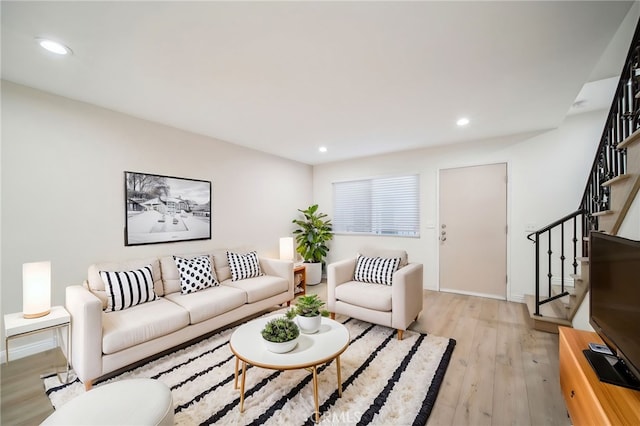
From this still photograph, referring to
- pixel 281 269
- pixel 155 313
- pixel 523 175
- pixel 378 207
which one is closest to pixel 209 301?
pixel 155 313

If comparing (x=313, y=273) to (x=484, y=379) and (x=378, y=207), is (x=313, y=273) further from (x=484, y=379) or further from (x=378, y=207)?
(x=484, y=379)

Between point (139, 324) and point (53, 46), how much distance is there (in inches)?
81.5

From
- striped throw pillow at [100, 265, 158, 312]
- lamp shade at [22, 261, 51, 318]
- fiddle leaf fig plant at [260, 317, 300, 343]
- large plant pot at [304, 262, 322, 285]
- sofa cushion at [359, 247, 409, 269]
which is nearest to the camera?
fiddle leaf fig plant at [260, 317, 300, 343]

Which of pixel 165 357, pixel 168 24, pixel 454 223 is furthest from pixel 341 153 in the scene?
pixel 165 357

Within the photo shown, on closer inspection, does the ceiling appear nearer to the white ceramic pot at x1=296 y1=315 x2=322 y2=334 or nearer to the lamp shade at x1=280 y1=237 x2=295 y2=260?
the white ceramic pot at x1=296 y1=315 x2=322 y2=334

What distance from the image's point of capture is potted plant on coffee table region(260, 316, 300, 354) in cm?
169

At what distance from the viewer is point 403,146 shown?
4309 mm

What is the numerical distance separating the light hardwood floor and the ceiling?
2.38 meters

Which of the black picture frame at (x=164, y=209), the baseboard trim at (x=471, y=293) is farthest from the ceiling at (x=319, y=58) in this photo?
the baseboard trim at (x=471, y=293)

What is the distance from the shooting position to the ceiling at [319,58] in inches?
58.4

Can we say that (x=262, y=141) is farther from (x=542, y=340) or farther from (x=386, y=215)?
(x=542, y=340)

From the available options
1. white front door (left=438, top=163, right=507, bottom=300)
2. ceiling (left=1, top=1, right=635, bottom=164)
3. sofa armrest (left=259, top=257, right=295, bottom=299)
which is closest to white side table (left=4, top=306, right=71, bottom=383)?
ceiling (left=1, top=1, right=635, bottom=164)

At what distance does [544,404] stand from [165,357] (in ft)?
9.58

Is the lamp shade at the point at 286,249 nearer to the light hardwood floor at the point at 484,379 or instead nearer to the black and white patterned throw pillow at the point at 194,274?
the black and white patterned throw pillow at the point at 194,274
